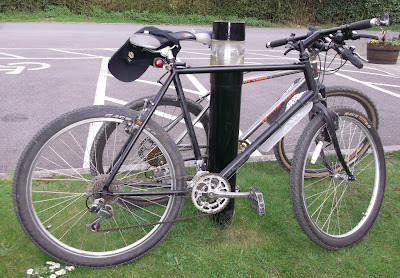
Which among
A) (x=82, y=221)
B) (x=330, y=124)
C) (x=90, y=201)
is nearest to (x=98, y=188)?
(x=90, y=201)

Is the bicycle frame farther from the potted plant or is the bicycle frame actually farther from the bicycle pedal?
the potted plant

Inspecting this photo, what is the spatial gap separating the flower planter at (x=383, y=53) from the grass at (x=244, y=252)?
8375 millimetres

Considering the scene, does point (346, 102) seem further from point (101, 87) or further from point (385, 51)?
point (385, 51)

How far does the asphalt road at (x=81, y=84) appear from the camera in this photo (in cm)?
500

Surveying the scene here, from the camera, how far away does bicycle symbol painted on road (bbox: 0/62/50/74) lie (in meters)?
7.68

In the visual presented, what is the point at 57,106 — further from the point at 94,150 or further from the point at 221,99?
the point at 221,99

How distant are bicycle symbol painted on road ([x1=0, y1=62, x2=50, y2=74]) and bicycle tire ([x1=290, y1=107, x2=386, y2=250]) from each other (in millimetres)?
6576

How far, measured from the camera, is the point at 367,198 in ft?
10.6

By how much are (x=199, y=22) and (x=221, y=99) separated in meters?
17.0

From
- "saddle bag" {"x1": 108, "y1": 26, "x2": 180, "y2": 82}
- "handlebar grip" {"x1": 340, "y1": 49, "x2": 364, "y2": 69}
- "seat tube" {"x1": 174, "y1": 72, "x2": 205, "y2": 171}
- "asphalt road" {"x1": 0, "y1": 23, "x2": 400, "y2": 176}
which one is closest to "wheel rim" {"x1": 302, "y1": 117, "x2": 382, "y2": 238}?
"handlebar grip" {"x1": 340, "y1": 49, "x2": 364, "y2": 69}

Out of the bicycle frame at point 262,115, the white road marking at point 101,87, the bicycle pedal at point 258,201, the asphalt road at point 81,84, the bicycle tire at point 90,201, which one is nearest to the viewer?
the bicycle tire at point 90,201

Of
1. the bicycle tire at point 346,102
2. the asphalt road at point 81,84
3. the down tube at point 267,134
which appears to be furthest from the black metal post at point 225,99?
the asphalt road at point 81,84

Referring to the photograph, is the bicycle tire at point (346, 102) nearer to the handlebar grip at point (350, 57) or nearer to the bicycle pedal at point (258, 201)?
the handlebar grip at point (350, 57)

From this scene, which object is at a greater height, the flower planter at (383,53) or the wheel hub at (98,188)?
the wheel hub at (98,188)
